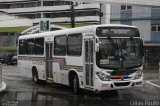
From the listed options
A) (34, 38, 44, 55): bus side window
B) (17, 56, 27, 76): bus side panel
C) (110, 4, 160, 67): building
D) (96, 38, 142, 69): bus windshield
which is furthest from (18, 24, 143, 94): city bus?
(110, 4, 160, 67): building

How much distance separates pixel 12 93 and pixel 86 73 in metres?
3.56

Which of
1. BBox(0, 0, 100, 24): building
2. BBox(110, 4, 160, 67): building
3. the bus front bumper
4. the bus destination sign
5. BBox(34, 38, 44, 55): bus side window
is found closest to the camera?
the bus front bumper

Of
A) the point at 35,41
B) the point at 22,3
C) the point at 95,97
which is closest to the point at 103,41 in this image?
the point at 95,97

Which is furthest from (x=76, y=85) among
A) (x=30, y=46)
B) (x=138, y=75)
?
(x=30, y=46)

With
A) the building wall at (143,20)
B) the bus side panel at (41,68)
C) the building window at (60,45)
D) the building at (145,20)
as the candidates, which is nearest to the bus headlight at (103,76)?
the building window at (60,45)

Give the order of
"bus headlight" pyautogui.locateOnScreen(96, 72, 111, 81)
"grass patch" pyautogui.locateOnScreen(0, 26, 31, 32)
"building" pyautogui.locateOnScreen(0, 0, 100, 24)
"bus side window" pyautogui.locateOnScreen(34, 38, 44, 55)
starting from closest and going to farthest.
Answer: "bus headlight" pyautogui.locateOnScreen(96, 72, 111, 81), "bus side window" pyautogui.locateOnScreen(34, 38, 44, 55), "grass patch" pyautogui.locateOnScreen(0, 26, 31, 32), "building" pyautogui.locateOnScreen(0, 0, 100, 24)

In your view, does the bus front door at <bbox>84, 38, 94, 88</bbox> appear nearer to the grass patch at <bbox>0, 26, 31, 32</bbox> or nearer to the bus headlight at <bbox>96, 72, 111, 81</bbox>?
the bus headlight at <bbox>96, 72, 111, 81</bbox>

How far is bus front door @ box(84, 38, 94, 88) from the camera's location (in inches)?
574

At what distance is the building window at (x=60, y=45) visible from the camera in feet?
56.3

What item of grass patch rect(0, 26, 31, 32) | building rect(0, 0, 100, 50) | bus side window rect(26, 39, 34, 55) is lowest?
bus side window rect(26, 39, 34, 55)

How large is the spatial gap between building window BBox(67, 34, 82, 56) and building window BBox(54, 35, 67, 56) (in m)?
0.45

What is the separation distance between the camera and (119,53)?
1445 centimetres

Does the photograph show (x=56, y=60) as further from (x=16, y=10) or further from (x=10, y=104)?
(x=16, y=10)

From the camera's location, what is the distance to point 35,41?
20938 millimetres
